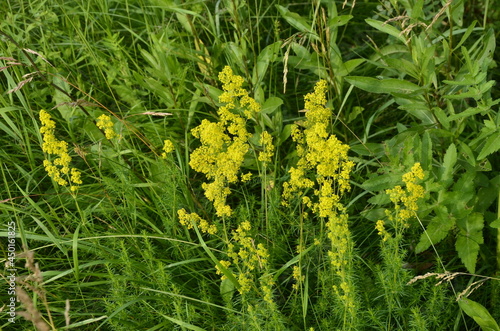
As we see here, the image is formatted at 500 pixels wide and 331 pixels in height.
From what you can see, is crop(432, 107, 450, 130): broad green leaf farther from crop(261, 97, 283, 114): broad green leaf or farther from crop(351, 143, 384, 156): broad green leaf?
crop(261, 97, 283, 114): broad green leaf

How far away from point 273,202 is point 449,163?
740 mm

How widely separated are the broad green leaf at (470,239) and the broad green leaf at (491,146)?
295 millimetres

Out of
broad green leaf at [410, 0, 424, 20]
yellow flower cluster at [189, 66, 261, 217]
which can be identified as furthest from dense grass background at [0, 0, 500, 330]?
yellow flower cluster at [189, 66, 261, 217]

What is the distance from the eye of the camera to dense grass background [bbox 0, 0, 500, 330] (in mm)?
2326

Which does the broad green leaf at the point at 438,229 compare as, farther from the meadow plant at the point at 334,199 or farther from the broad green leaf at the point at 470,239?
the meadow plant at the point at 334,199

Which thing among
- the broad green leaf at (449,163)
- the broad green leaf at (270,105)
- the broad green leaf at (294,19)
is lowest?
the broad green leaf at (449,163)

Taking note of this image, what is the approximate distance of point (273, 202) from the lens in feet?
8.46

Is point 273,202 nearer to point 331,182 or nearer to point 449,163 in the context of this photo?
point 331,182

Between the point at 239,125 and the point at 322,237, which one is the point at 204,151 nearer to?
the point at 239,125

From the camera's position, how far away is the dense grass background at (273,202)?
7.63 feet

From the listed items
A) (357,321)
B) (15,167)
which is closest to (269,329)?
(357,321)

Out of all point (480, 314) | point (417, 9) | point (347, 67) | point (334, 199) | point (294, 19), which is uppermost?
point (417, 9)

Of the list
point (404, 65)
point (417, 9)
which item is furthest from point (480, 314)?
point (417, 9)

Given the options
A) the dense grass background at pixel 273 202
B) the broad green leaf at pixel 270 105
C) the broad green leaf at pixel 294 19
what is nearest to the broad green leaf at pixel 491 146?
the dense grass background at pixel 273 202
